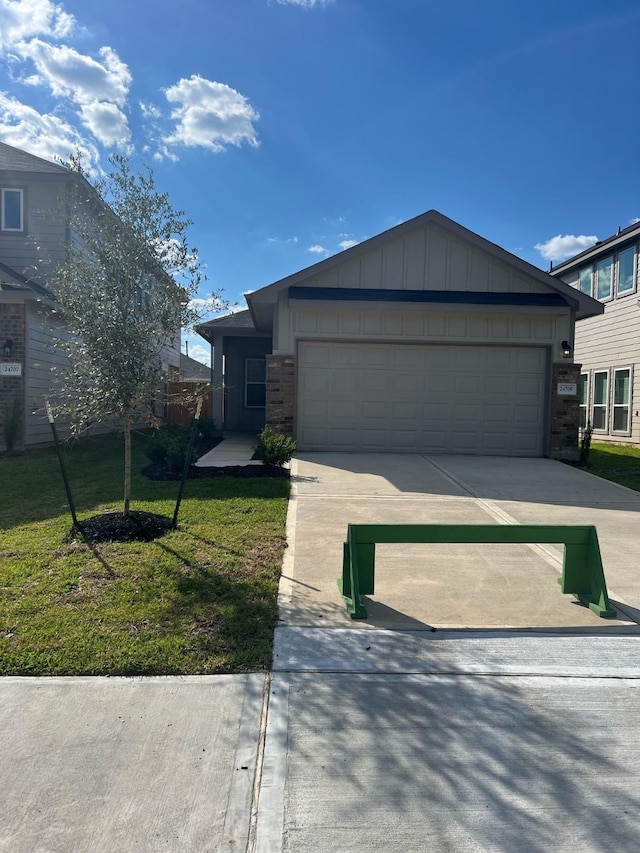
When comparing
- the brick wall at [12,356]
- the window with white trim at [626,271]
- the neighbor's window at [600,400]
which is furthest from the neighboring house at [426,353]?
the neighbor's window at [600,400]

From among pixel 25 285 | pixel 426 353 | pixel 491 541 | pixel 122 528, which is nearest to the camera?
pixel 491 541

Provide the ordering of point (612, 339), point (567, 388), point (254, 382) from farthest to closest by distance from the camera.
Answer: point (254, 382), point (612, 339), point (567, 388)

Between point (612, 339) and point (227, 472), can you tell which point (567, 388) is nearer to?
point (612, 339)

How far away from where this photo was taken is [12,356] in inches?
455

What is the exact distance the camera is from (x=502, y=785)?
2.34 meters

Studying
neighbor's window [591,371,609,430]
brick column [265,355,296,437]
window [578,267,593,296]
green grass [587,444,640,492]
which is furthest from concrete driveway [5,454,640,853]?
window [578,267,593,296]

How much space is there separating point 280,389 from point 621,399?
36.3 feet

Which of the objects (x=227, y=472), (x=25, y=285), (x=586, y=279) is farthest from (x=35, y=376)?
(x=586, y=279)

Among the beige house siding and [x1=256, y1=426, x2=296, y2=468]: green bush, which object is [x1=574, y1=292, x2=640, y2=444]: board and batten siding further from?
the beige house siding

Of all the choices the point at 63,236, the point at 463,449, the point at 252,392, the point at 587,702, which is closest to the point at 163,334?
the point at 587,702

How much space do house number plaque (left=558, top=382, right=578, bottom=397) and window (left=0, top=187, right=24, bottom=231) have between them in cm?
1316

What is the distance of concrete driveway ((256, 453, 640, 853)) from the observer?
214cm

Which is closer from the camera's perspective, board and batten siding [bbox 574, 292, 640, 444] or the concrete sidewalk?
the concrete sidewalk

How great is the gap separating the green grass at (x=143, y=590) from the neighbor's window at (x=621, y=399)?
13.0 metres
